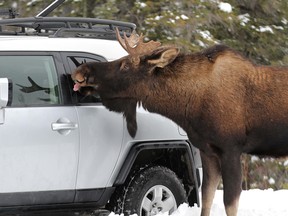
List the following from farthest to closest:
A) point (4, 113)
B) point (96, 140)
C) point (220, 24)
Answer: point (220, 24)
point (96, 140)
point (4, 113)

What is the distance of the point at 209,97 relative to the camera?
7.33 meters

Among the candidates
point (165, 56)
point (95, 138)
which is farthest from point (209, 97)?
point (95, 138)

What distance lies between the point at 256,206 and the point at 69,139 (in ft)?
9.14

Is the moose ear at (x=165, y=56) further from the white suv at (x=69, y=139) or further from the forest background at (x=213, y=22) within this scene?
the forest background at (x=213, y=22)

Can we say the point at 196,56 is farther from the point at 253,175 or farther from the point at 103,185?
the point at 253,175

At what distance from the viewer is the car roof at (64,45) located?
707 centimetres

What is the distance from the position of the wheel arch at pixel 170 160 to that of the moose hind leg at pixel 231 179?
2.07 feet

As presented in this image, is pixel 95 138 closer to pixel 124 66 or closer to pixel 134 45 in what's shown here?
pixel 124 66

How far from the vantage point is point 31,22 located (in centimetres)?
740

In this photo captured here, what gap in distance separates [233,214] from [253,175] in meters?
8.25

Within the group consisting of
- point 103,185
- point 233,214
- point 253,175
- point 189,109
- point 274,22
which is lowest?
point 253,175

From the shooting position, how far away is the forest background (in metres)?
13.2

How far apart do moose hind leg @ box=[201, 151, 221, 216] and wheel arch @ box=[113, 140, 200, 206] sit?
18cm

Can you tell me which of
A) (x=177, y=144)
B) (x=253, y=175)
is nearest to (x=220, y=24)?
(x=253, y=175)
